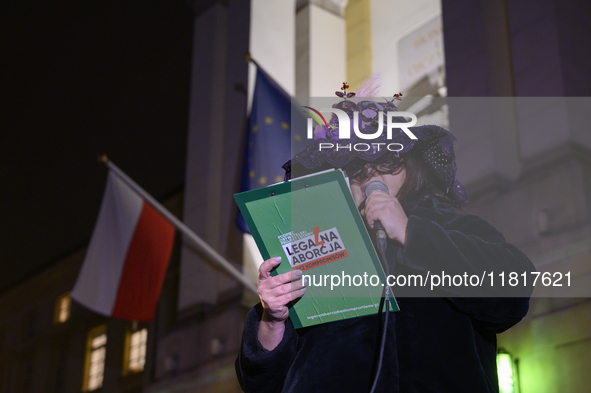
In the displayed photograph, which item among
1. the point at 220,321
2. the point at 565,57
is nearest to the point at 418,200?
the point at 565,57

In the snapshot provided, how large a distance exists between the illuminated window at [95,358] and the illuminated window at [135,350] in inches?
65.5

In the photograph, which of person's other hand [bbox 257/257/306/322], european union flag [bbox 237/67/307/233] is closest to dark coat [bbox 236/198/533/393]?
person's other hand [bbox 257/257/306/322]

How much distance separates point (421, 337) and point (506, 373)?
15.6ft

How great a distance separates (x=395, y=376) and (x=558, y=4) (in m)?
6.84

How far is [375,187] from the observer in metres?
2.52

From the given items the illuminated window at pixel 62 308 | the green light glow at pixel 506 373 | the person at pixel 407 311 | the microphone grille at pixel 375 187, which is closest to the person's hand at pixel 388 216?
the person at pixel 407 311

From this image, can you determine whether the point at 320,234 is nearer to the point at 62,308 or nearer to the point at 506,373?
the point at 506,373

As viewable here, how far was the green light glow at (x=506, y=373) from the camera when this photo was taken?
6523mm

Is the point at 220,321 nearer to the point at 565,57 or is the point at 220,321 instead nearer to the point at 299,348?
the point at 565,57

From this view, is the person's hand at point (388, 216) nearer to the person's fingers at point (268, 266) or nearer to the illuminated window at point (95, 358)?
the person's fingers at point (268, 266)

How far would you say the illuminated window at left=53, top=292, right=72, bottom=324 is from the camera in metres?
23.2

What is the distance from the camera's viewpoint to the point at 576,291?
648cm

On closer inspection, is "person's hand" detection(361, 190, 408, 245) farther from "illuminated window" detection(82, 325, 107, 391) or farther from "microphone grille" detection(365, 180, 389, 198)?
"illuminated window" detection(82, 325, 107, 391)

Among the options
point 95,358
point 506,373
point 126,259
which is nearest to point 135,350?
point 95,358
